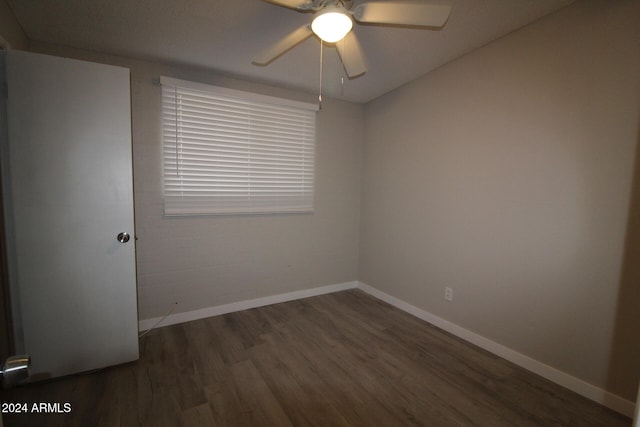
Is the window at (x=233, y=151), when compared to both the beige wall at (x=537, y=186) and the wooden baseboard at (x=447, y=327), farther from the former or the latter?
the beige wall at (x=537, y=186)

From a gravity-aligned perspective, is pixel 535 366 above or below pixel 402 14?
below

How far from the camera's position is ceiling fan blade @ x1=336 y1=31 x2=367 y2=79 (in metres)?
1.66

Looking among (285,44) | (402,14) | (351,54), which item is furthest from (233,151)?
(402,14)

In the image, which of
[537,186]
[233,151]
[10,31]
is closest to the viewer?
[10,31]

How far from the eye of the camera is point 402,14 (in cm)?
Result: 137

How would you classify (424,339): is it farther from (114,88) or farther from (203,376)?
(114,88)

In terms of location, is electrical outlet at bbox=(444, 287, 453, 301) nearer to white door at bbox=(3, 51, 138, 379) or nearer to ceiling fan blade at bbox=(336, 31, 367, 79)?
ceiling fan blade at bbox=(336, 31, 367, 79)

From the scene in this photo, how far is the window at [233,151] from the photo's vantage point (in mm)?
2555

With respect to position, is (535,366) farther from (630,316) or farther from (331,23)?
(331,23)

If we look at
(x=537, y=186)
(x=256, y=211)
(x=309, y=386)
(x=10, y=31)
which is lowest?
(x=309, y=386)

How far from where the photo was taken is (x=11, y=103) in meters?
1.63

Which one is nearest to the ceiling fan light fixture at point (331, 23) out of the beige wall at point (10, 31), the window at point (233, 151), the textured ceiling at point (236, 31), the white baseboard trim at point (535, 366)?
the textured ceiling at point (236, 31)

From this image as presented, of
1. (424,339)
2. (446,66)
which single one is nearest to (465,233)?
(424,339)

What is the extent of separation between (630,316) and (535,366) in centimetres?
68
